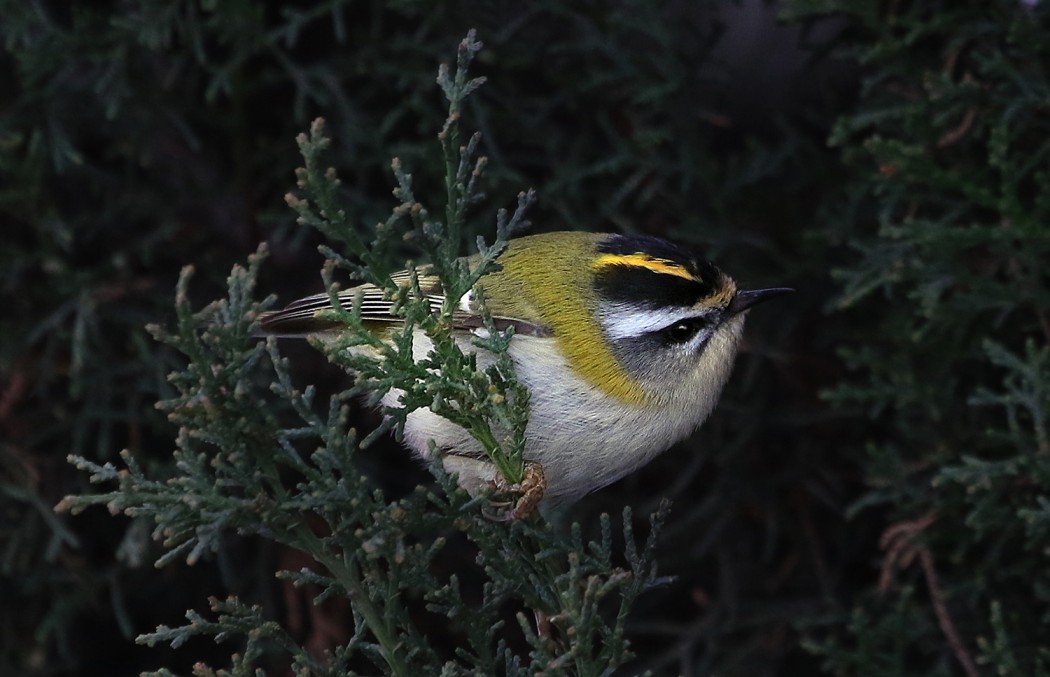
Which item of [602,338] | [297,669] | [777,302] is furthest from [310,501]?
[777,302]

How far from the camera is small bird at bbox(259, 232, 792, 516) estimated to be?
7.33 feet

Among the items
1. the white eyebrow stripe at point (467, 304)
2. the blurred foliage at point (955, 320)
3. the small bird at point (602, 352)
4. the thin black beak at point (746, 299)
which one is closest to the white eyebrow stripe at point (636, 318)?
the small bird at point (602, 352)

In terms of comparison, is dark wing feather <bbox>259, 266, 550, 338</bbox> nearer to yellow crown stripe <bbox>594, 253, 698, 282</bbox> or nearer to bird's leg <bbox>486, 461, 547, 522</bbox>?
yellow crown stripe <bbox>594, 253, 698, 282</bbox>

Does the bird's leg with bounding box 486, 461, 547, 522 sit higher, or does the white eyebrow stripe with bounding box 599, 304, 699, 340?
the white eyebrow stripe with bounding box 599, 304, 699, 340

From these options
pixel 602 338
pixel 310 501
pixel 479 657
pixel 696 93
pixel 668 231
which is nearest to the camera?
pixel 310 501

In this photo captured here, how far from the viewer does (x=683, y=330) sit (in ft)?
7.82

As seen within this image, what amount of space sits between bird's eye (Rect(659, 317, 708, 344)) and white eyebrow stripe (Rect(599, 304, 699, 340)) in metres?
0.02

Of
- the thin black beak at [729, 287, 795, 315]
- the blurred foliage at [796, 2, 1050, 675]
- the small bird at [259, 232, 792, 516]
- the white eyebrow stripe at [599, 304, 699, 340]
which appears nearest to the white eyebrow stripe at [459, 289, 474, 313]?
the small bird at [259, 232, 792, 516]

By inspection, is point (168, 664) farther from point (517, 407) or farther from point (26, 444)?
point (517, 407)

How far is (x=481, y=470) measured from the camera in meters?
2.32

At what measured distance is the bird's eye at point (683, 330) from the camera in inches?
93.1

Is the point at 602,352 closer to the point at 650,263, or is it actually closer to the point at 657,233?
the point at 650,263

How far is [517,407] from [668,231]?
1238 mm

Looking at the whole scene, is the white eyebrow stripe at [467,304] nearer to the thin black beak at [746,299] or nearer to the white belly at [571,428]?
the white belly at [571,428]
